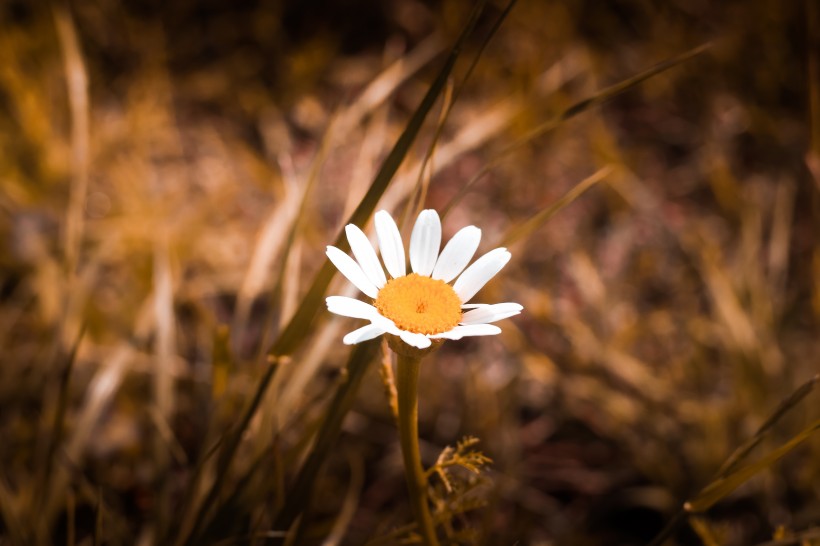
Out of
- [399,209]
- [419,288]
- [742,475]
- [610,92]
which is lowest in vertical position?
[742,475]

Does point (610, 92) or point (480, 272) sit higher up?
point (610, 92)

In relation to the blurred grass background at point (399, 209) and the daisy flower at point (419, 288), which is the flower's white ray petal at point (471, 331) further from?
the blurred grass background at point (399, 209)

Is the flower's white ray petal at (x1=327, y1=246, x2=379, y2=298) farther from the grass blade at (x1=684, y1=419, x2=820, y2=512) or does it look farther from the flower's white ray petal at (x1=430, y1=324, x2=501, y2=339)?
the grass blade at (x1=684, y1=419, x2=820, y2=512)

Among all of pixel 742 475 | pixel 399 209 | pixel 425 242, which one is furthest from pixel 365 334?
pixel 399 209

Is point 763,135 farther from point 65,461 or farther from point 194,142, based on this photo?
point 65,461

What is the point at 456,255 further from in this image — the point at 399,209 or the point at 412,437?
the point at 399,209

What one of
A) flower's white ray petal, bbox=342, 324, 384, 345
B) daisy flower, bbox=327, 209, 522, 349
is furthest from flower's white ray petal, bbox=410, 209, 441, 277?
flower's white ray petal, bbox=342, 324, 384, 345
